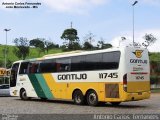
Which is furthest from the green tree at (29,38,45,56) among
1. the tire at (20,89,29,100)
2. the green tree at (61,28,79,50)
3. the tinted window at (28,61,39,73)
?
the tinted window at (28,61,39,73)

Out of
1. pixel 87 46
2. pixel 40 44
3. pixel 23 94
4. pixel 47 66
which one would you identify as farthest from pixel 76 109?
pixel 40 44

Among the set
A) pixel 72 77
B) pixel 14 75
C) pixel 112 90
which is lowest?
pixel 112 90

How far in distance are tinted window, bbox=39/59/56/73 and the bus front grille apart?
17.5 feet

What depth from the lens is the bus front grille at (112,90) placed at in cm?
2259

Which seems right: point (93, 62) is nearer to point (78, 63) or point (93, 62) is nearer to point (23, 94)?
point (78, 63)

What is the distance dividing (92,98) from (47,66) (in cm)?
518

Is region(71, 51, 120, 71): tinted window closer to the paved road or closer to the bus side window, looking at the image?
the paved road

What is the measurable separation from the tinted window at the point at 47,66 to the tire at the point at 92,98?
3.80 m

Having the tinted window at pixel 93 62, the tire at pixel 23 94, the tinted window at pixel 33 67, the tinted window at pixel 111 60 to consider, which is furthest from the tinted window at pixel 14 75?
the tinted window at pixel 111 60

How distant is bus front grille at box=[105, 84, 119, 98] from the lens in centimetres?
2259

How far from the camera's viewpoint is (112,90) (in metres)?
22.8

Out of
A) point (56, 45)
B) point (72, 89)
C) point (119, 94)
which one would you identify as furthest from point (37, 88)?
Result: point (56, 45)

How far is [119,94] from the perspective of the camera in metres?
22.4

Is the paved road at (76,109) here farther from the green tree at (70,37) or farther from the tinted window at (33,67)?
the green tree at (70,37)
